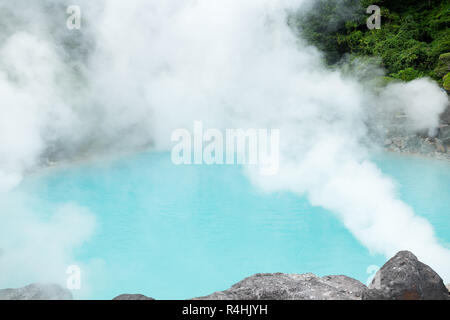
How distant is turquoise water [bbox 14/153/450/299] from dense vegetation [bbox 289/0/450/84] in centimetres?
371

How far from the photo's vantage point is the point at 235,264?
4.30 metres

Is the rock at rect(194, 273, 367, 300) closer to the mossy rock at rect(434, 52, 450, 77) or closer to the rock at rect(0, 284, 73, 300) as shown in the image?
the rock at rect(0, 284, 73, 300)

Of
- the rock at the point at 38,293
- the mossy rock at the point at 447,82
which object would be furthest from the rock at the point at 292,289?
the mossy rock at the point at 447,82

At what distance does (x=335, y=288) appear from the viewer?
9.67 feet

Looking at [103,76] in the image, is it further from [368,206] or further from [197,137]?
[368,206]

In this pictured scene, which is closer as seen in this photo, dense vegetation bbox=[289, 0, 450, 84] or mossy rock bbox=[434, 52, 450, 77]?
mossy rock bbox=[434, 52, 450, 77]

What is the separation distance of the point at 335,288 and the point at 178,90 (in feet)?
24.6

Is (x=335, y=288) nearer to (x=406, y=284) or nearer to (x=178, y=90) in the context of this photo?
(x=406, y=284)

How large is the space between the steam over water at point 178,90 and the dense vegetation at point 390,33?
891mm

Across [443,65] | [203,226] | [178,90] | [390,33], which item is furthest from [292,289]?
[390,33]


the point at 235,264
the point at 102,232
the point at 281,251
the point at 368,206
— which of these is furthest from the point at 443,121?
the point at 102,232

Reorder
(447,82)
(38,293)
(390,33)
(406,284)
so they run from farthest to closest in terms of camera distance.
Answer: (390,33)
(447,82)
(38,293)
(406,284)

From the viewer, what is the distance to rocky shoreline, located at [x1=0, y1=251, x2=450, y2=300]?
2480mm

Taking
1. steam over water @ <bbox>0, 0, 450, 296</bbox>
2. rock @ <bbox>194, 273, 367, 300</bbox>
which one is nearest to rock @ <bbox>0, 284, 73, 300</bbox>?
rock @ <bbox>194, 273, 367, 300</bbox>
